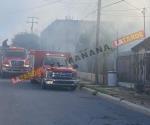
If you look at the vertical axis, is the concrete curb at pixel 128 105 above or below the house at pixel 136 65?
below

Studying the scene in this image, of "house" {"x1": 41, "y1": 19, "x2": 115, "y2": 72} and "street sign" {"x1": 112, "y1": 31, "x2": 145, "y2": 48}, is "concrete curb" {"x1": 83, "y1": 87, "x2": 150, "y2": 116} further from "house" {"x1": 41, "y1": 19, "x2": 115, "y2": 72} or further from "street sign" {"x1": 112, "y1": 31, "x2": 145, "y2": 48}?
"street sign" {"x1": 112, "y1": 31, "x2": 145, "y2": 48}

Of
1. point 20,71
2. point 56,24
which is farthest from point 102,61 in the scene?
point 56,24

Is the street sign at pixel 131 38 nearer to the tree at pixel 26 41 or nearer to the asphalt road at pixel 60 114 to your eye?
the asphalt road at pixel 60 114

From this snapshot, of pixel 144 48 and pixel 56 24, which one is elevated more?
pixel 56 24

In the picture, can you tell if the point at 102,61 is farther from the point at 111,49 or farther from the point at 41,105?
the point at 41,105

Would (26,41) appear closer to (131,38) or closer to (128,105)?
(131,38)

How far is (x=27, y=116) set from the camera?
1500 centimetres

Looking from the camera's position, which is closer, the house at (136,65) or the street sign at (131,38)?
the house at (136,65)

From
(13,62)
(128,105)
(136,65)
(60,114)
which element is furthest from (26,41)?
(60,114)

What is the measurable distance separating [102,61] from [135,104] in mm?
20374

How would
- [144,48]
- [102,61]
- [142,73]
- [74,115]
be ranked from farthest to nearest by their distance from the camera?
[102,61]
[144,48]
[142,73]
[74,115]

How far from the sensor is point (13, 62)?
41219 millimetres

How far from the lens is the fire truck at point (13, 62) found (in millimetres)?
41000

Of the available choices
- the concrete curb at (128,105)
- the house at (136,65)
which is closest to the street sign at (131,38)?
the house at (136,65)
